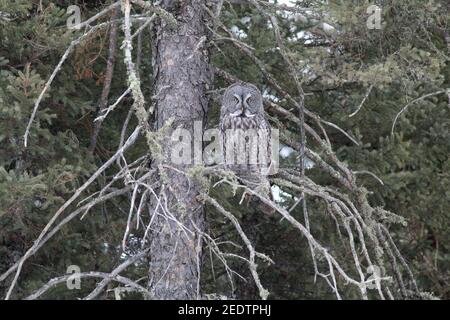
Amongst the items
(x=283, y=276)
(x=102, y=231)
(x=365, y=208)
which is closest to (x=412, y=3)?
(x=365, y=208)

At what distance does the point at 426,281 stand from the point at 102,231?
478 centimetres

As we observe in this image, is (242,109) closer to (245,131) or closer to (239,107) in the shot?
(239,107)

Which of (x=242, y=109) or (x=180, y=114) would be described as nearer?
(x=180, y=114)

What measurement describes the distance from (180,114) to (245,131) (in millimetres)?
1110

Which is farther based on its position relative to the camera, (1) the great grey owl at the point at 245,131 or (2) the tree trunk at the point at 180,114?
(1) the great grey owl at the point at 245,131

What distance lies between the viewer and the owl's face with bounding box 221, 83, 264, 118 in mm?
7551

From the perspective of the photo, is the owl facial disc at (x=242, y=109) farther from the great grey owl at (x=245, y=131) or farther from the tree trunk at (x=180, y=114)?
the tree trunk at (x=180, y=114)

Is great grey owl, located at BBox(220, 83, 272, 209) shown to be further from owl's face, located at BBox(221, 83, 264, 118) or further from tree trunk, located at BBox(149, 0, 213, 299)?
tree trunk, located at BBox(149, 0, 213, 299)

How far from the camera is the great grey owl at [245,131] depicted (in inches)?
299

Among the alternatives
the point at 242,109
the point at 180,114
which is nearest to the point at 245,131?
the point at 242,109

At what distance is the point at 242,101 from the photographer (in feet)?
24.8

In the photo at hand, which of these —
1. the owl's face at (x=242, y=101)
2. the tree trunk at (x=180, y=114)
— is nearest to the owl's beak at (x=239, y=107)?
the owl's face at (x=242, y=101)

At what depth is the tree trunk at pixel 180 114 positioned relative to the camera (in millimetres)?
6508
